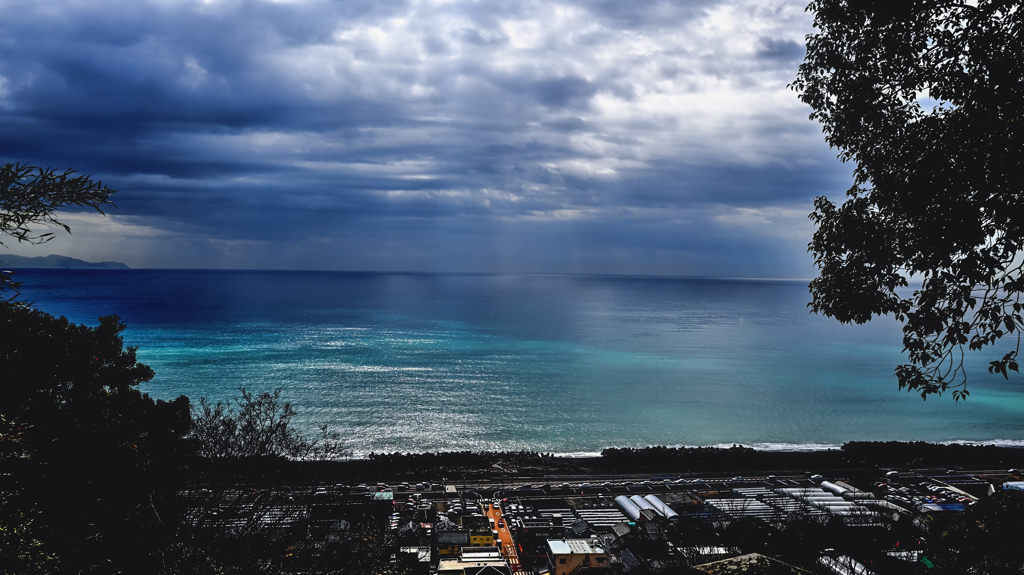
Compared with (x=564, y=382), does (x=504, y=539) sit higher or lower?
lower

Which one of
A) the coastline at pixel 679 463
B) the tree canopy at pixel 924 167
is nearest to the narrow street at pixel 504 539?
the coastline at pixel 679 463

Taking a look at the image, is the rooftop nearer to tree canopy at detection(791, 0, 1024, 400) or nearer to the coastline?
the coastline

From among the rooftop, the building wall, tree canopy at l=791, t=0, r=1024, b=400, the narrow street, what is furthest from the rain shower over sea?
tree canopy at l=791, t=0, r=1024, b=400

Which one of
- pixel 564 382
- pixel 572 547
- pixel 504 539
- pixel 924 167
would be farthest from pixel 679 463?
pixel 924 167

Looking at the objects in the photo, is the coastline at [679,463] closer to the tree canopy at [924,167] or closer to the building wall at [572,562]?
the building wall at [572,562]

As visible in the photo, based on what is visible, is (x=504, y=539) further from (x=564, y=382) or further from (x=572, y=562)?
(x=564, y=382)
